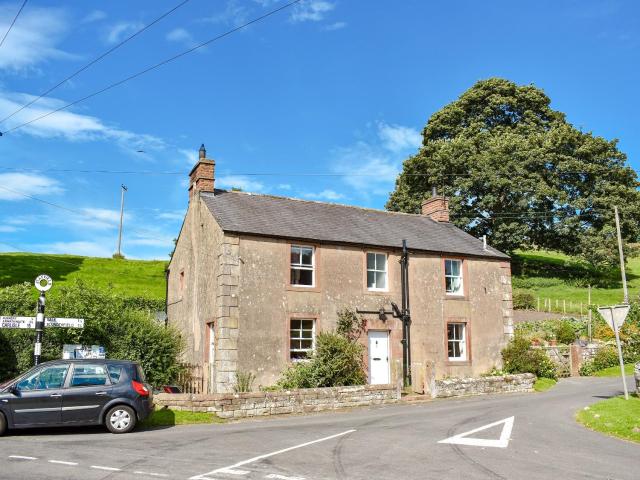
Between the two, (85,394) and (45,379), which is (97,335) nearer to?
(45,379)

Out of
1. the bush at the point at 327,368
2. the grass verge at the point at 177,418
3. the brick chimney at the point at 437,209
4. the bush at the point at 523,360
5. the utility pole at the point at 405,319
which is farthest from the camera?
the brick chimney at the point at 437,209

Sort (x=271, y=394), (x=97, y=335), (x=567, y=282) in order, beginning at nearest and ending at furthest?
(x=271, y=394) < (x=97, y=335) < (x=567, y=282)

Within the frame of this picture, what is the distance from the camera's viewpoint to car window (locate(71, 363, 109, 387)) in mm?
12305

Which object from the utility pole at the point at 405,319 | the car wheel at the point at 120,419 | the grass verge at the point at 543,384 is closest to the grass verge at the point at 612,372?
the grass verge at the point at 543,384

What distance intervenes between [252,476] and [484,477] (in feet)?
10.9

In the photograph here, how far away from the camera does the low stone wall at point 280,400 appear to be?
50.1 feet

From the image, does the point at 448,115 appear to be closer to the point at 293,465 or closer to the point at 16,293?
the point at 16,293

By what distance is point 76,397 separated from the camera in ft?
39.6

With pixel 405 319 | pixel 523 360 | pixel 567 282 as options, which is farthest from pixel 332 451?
pixel 567 282

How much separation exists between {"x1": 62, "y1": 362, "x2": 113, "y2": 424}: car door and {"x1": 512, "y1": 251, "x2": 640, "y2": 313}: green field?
33615mm

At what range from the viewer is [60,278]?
43.8 meters

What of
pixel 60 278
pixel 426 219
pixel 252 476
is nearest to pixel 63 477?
pixel 252 476

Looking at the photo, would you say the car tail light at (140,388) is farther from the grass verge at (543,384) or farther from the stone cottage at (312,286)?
the grass verge at (543,384)

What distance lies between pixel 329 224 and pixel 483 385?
28.1ft
